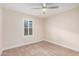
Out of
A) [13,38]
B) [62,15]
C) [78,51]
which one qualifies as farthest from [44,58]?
[62,15]

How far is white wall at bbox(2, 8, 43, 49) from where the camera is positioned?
145 inches

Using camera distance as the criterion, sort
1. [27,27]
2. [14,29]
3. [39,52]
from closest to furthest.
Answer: [39,52] → [14,29] → [27,27]

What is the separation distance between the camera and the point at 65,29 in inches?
166

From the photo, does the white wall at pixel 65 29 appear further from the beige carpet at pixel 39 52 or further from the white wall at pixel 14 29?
the white wall at pixel 14 29

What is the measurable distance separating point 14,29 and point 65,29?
7.66 ft

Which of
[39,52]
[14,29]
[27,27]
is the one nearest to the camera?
[39,52]

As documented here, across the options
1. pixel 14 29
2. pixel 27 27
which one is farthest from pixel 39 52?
pixel 27 27

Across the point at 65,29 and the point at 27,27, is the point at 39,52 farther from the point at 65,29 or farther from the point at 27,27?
the point at 27,27

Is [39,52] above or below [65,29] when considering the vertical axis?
below

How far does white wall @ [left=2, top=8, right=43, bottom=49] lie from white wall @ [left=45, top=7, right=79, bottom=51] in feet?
3.33

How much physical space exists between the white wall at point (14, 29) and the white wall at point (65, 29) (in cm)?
102

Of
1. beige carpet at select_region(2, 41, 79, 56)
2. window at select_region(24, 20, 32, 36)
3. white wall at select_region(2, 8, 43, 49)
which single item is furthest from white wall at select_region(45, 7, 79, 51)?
window at select_region(24, 20, 32, 36)

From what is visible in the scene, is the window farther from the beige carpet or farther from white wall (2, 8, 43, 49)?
the beige carpet

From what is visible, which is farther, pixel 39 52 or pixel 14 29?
pixel 14 29
